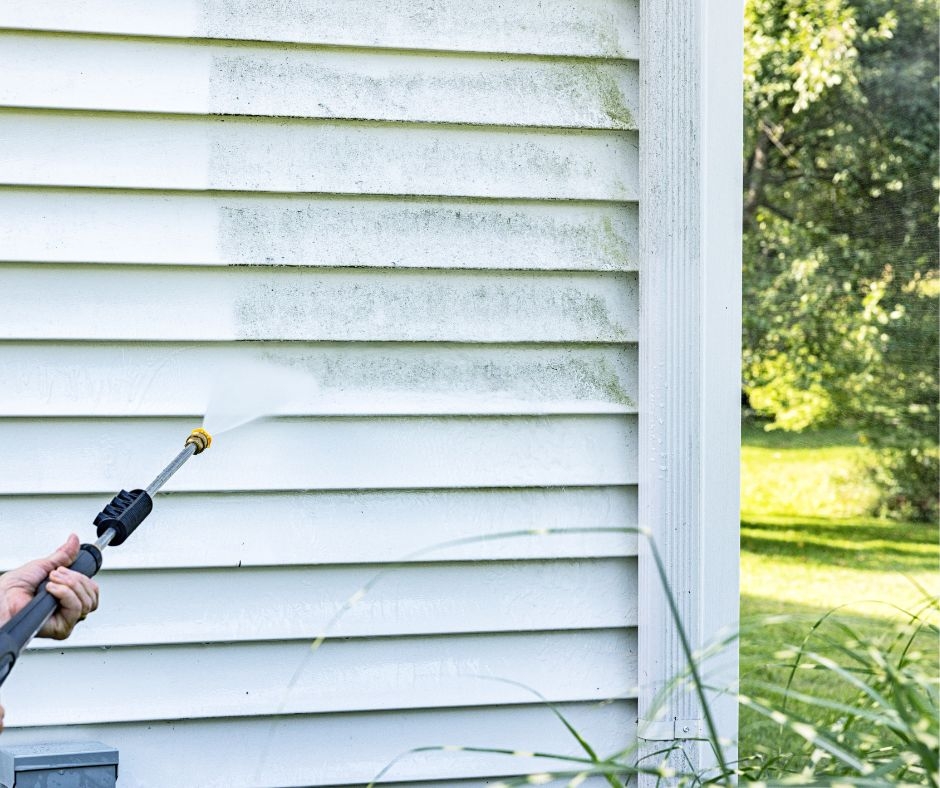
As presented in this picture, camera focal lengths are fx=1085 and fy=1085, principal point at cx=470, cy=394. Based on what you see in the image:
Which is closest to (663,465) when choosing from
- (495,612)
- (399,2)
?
(495,612)

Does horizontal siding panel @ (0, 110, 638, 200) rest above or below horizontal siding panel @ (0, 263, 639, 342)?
above

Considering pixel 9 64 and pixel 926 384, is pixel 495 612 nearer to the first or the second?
pixel 9 64

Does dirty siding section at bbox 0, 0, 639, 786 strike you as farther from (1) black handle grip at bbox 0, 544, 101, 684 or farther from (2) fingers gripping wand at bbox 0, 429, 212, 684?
(1) black handle grip at bbox 0, 544, 101, 684

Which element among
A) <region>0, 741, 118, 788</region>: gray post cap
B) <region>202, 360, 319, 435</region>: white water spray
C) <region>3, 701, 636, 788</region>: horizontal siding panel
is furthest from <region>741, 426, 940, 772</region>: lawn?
<region>0, 741, 118, 788</region>: gray post cap

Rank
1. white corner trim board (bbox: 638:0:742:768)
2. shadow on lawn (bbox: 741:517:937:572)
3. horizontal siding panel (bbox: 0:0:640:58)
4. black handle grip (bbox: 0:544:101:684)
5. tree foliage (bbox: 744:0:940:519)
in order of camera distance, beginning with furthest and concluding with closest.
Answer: shadow on lawn (bbox: 741:517:937:572), tree foliage (bbox: 744:0:940:519), white corner trim board (bbox: 638:0:742:768), horizontal siding panel (bbox: 0:0:640:58), black handle grip (bbox: 0:544:101:684)

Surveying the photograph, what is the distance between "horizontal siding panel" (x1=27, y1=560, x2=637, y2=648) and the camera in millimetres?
1949

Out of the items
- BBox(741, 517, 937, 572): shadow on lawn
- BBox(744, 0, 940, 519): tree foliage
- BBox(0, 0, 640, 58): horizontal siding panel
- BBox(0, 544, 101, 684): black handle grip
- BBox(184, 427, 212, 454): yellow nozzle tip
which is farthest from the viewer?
BBox(741, 517, 937, 572): shadow on lawn

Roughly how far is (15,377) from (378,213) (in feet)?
2.32

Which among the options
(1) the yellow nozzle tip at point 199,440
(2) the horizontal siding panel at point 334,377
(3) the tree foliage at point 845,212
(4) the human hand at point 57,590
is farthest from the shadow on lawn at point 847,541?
(4) the human hand at point 57,590

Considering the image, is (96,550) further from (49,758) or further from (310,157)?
(310,157)

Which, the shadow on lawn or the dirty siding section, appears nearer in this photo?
the dirty siding section

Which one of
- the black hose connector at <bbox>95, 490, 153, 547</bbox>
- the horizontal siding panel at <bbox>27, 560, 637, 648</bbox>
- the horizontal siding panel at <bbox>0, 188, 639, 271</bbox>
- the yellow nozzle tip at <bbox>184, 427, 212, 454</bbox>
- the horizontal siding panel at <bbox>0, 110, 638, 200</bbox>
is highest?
the horizontal siding panel at <bbox>0, 110, 638, 200</bbox>

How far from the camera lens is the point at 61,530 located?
1.92 m

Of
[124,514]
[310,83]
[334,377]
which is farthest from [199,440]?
[310,83]
